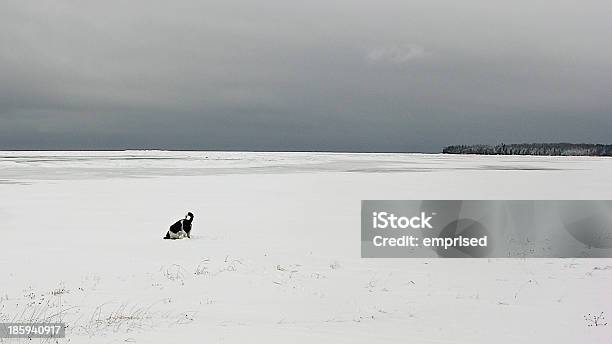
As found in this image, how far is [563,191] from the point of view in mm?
30562

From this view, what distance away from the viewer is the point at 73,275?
37.6ft

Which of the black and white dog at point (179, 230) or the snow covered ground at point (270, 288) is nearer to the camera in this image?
the snow covered ground at point (270, 288)

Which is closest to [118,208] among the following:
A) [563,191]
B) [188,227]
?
[188,227]

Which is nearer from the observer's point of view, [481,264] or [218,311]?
[218,311]

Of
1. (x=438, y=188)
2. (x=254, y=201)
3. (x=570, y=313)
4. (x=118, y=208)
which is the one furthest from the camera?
(x=438, y=188)

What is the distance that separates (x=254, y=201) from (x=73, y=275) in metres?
16.0

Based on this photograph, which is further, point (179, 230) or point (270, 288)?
point (179, 230)

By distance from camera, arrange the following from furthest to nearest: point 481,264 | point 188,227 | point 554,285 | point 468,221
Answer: point 468,221
point 188,227
point 481,264
point 554,285

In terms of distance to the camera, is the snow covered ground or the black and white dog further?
the black and white dog

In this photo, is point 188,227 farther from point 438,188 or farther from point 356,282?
point 438,188

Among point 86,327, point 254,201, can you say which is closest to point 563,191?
point 254,201

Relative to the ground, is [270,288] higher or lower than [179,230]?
lower

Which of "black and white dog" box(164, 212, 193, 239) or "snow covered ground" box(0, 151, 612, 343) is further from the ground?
"black and white dog" box(164, 212, 193, 239)

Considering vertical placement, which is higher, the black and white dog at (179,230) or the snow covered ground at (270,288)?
the black and white dog at (179,230)
